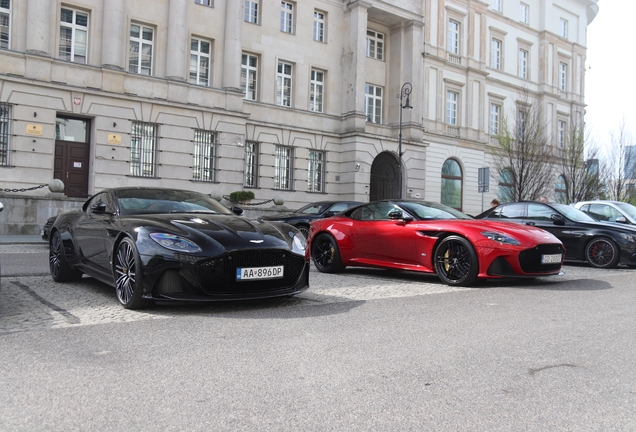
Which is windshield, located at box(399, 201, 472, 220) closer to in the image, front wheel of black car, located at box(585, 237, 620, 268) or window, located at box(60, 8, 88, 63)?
front wheel of black car, located at box(585, 237, 620, 268)

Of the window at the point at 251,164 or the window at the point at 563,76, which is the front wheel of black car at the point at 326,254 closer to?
the window at the point at 251,164

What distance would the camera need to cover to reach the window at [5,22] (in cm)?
2050

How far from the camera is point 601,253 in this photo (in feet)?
41.7

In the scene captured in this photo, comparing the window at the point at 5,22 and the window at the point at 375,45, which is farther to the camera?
the window at the point at 375,45

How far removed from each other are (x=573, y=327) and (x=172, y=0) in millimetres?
22662

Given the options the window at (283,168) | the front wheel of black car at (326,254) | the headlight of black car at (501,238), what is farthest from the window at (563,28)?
the headlight of black car at (501,238)

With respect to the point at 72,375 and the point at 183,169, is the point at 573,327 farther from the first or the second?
the point at 183,169

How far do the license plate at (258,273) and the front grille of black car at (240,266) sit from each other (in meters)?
0.03

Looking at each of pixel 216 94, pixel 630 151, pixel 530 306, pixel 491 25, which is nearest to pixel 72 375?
pixel 530 306

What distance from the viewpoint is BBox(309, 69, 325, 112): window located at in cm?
3020

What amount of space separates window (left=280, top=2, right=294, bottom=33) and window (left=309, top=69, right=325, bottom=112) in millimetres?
2414

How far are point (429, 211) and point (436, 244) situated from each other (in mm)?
849

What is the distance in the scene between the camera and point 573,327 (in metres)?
5.38

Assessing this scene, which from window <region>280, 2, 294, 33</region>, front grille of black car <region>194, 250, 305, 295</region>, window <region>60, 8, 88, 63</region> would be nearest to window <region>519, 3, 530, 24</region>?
window <region>280, 2, 294, 33</region>
